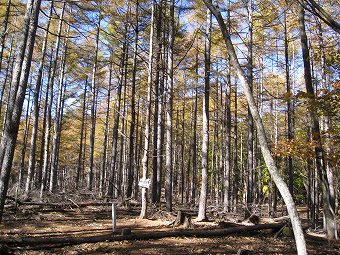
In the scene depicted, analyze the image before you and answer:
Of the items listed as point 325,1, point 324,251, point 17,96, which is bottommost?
point 324,251

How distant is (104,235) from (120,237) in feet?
1.36

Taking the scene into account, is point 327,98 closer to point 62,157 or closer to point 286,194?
point 286,194

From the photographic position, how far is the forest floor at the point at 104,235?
7.14 meters

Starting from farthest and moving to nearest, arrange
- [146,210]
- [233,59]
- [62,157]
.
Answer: [62,157] → [146,210] → [233,59]

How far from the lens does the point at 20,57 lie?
28.0ft

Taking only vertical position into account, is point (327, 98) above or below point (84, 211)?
above

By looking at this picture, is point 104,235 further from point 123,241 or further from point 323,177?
point 323,177

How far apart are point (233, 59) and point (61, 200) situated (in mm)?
11235

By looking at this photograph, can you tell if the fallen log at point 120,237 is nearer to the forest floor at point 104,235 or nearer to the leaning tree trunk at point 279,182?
the forest floor at point 104,235

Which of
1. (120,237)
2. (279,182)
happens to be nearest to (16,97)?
(120,237)

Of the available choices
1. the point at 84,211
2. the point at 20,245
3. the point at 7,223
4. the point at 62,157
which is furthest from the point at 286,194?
the point at 62,157

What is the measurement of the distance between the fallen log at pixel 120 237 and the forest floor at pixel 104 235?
0.02 metres

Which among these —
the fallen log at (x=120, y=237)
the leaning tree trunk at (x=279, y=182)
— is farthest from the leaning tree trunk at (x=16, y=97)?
the leaning tree trunk at (x=279, y=182)

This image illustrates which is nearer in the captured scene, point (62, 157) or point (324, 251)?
point (324, 251)
